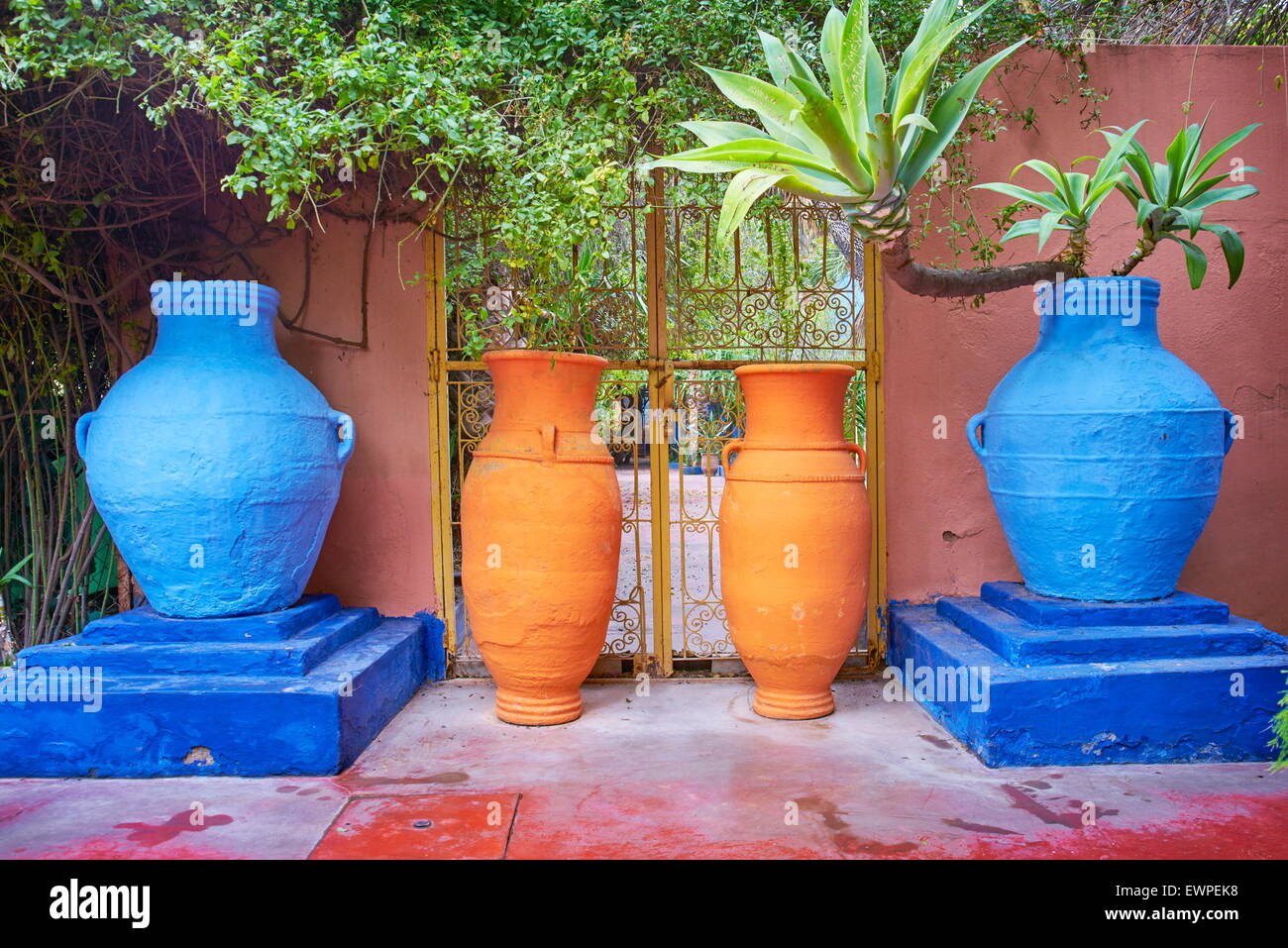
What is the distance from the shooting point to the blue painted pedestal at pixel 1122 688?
3.01 metres

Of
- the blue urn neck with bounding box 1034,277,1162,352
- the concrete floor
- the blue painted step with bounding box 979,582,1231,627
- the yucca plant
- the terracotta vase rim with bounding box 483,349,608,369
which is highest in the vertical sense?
the yucca plant

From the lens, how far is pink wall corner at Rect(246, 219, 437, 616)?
4.00m

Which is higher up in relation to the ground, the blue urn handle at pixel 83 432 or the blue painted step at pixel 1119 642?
the blue urn handle at pixel 83 432

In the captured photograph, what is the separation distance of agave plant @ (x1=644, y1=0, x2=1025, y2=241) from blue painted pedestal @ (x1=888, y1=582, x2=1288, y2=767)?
1.47 meters

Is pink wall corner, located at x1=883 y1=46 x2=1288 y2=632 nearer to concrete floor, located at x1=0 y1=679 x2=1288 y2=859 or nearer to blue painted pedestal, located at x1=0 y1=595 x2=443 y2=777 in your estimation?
concrete floor, located at x1=0 y1=679 x2=1288 y2=859

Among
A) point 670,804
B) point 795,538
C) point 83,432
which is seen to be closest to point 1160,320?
point 795,538

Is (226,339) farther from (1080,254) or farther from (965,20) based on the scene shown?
(1080,254)

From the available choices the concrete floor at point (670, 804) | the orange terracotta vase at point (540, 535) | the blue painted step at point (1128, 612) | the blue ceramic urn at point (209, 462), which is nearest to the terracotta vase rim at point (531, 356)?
the orange terracotta vase at point (540, 535)

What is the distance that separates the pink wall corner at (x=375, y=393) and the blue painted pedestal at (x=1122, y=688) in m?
2.27

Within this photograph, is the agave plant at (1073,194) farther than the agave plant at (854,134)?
Yes

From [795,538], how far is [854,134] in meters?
1.37

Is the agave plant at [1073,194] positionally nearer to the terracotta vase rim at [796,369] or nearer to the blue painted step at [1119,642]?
the terracotta vase rim at [796,369]

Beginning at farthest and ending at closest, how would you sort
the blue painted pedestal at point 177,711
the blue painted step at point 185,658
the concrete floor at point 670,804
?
the blue painted step at point 185,658
the blue painted pedestal at point 177,711
the concrete floor at point 670,804

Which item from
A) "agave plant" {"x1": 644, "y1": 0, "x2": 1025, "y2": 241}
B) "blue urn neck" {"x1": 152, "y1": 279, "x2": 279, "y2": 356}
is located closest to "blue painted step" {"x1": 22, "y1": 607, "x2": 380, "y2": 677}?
"blue urn neck" {"x1": 152, "y1": 279, "x2": 279, "y2": 356}
